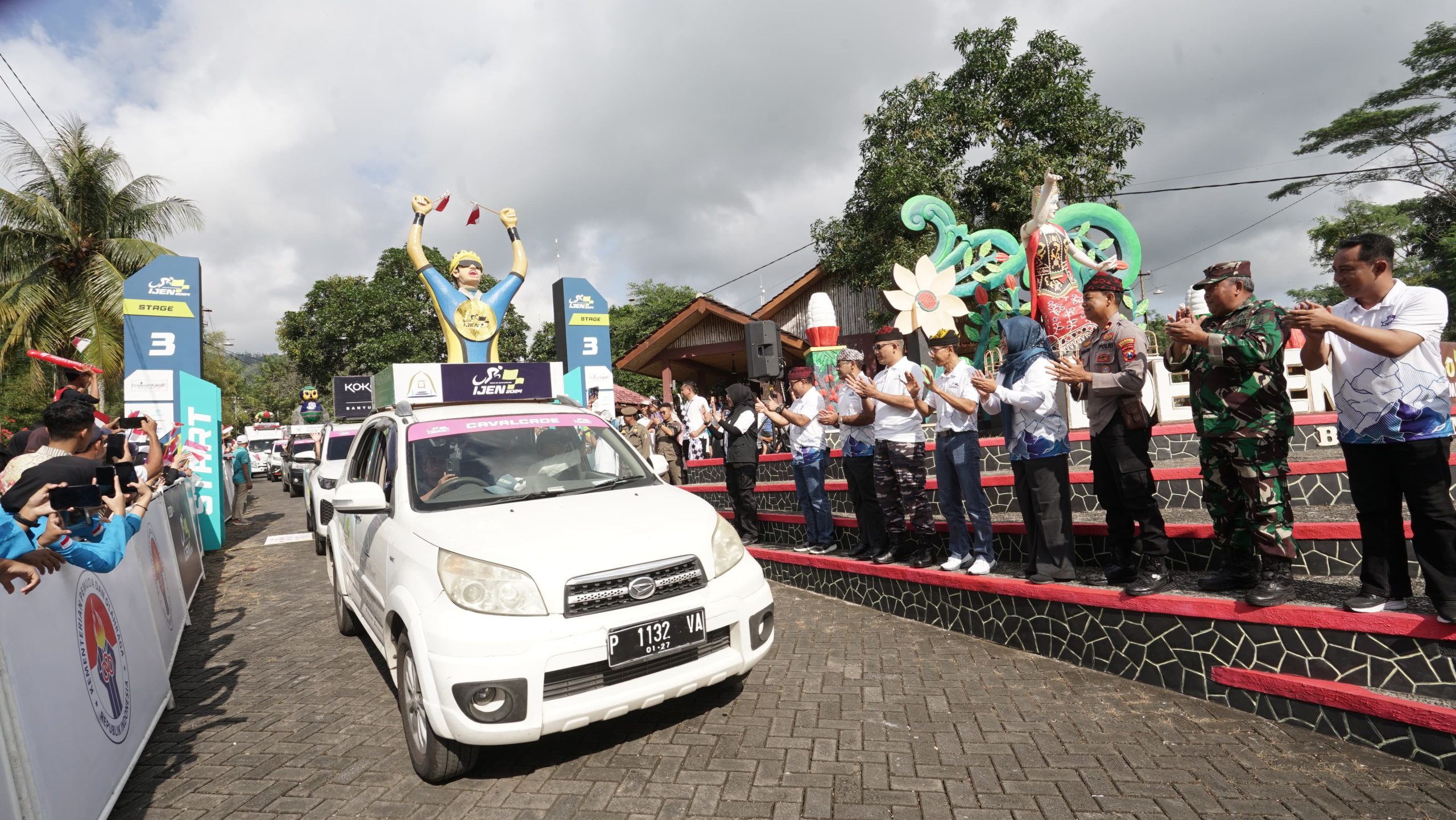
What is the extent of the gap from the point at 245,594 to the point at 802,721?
6979 millimetres

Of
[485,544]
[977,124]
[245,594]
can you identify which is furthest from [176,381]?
[977,124]

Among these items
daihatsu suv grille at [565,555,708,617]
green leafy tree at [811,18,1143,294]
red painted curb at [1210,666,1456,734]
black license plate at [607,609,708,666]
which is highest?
green leafy tree at [811,18,1143,294]

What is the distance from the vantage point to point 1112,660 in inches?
156

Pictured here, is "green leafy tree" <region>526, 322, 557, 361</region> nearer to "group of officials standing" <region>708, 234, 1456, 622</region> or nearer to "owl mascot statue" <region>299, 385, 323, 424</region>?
"owl mascot statue" <region>299, 385, 323, 424</region>

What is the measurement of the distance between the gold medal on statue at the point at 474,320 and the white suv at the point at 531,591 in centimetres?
662

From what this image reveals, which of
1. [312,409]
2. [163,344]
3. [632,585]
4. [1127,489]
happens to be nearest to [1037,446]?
[1127,489]

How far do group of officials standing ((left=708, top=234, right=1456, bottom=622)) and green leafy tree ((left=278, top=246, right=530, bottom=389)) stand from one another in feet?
83.3

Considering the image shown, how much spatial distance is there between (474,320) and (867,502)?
6.98 metres

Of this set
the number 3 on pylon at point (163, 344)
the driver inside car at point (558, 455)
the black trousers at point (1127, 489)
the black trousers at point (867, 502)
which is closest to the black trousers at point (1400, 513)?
the black trousers at point (1127, 489)

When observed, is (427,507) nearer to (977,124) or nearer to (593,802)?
(593,802)

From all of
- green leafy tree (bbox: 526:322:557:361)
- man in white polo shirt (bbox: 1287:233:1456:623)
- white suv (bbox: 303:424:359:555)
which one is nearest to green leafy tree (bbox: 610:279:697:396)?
green leafy tree (bbox: 526:322:557:361)

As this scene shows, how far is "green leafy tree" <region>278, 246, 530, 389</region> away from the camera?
29.1m

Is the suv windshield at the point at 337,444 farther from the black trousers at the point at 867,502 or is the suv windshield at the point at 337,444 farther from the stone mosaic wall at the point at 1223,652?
the stone mosaic wall at the point at 1223,652

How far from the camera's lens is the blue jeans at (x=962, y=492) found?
491 centimetres
